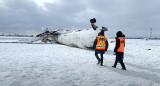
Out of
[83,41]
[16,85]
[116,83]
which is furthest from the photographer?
[83,41]

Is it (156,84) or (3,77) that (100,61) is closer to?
(156,84)

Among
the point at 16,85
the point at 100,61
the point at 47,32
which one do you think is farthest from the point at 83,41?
the point at 47,32

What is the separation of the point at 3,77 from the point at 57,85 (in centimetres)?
209

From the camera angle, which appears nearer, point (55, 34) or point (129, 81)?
point (129, 81)

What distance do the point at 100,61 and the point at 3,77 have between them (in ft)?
14.9

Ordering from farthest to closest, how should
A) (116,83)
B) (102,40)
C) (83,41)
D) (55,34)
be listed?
(55,34) → (83,41) → (102,40) → (116,83)

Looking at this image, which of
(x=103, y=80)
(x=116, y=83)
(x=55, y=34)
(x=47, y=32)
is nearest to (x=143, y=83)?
(x=116, y=83)

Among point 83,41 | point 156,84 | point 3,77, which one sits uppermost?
point 83,41

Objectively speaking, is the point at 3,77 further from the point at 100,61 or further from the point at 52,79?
the point at 100,61

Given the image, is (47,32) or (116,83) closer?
(116,83)

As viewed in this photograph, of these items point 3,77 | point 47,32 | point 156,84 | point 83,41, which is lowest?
point 156,84

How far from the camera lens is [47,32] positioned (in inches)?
864

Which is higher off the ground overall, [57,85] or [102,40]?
[102,40]

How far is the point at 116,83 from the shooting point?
14.1 ft
